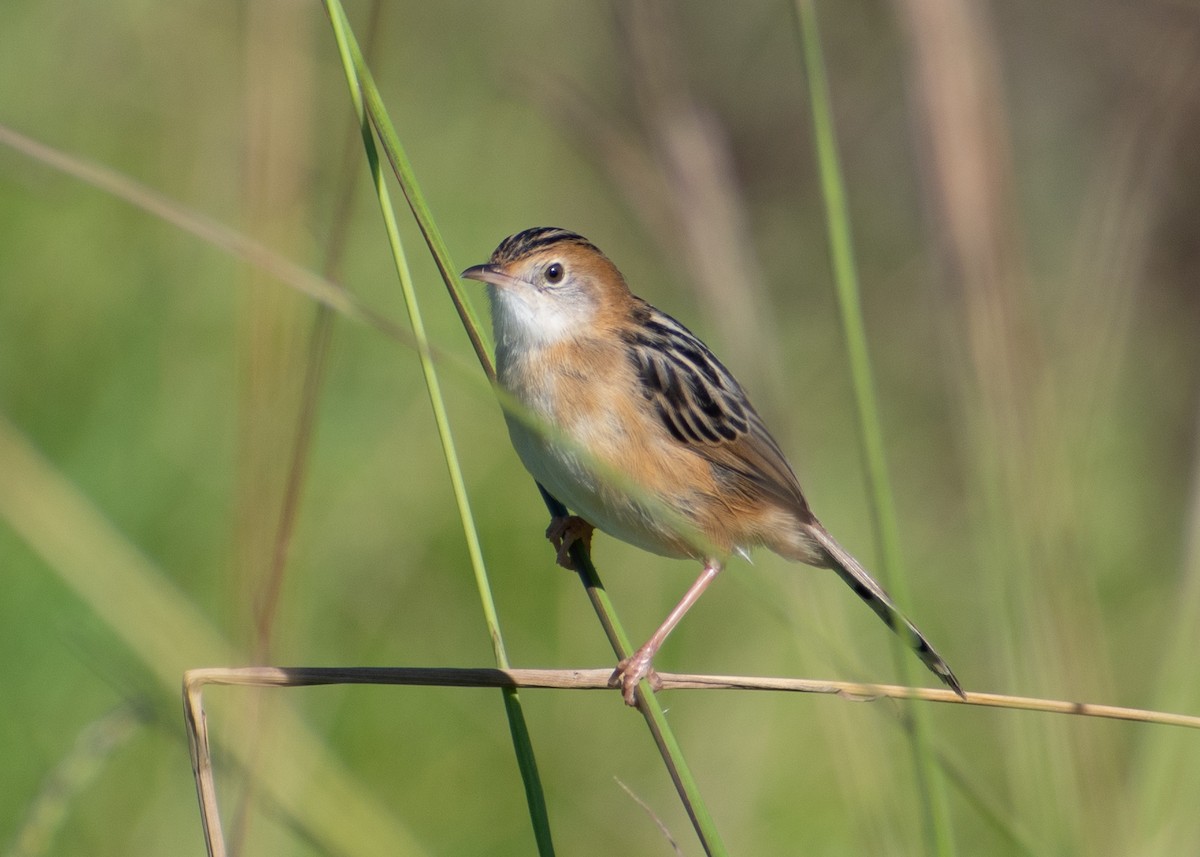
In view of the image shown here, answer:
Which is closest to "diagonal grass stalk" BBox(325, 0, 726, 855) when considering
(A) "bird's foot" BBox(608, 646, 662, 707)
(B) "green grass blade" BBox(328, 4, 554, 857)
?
(B) "green grass blade" BBox(328, 4, 554, 857)

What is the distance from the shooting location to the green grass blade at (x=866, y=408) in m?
1.95

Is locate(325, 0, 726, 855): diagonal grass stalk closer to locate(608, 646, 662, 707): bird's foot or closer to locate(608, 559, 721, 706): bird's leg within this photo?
locate(608, 559, 721, 706): bird's leg

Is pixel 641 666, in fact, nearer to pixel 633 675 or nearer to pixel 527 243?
pixel 633 675

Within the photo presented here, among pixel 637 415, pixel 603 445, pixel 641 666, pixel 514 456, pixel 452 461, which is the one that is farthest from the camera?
pixel 514 456

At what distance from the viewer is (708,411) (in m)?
3.86

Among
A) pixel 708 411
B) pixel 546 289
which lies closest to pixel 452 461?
pixel 546 289

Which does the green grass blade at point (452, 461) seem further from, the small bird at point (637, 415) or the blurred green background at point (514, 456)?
the small bird at point (637, 415)

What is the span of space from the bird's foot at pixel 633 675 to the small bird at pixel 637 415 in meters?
Answer: 0.15

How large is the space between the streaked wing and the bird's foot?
77 centimetres

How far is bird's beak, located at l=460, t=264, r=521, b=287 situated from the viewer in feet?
11.5

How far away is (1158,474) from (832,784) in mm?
3738

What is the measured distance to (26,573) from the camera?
4832mm

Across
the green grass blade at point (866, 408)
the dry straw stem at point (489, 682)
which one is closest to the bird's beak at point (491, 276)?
the dry straw stem at point (489, 682)

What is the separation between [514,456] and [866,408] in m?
4.40
